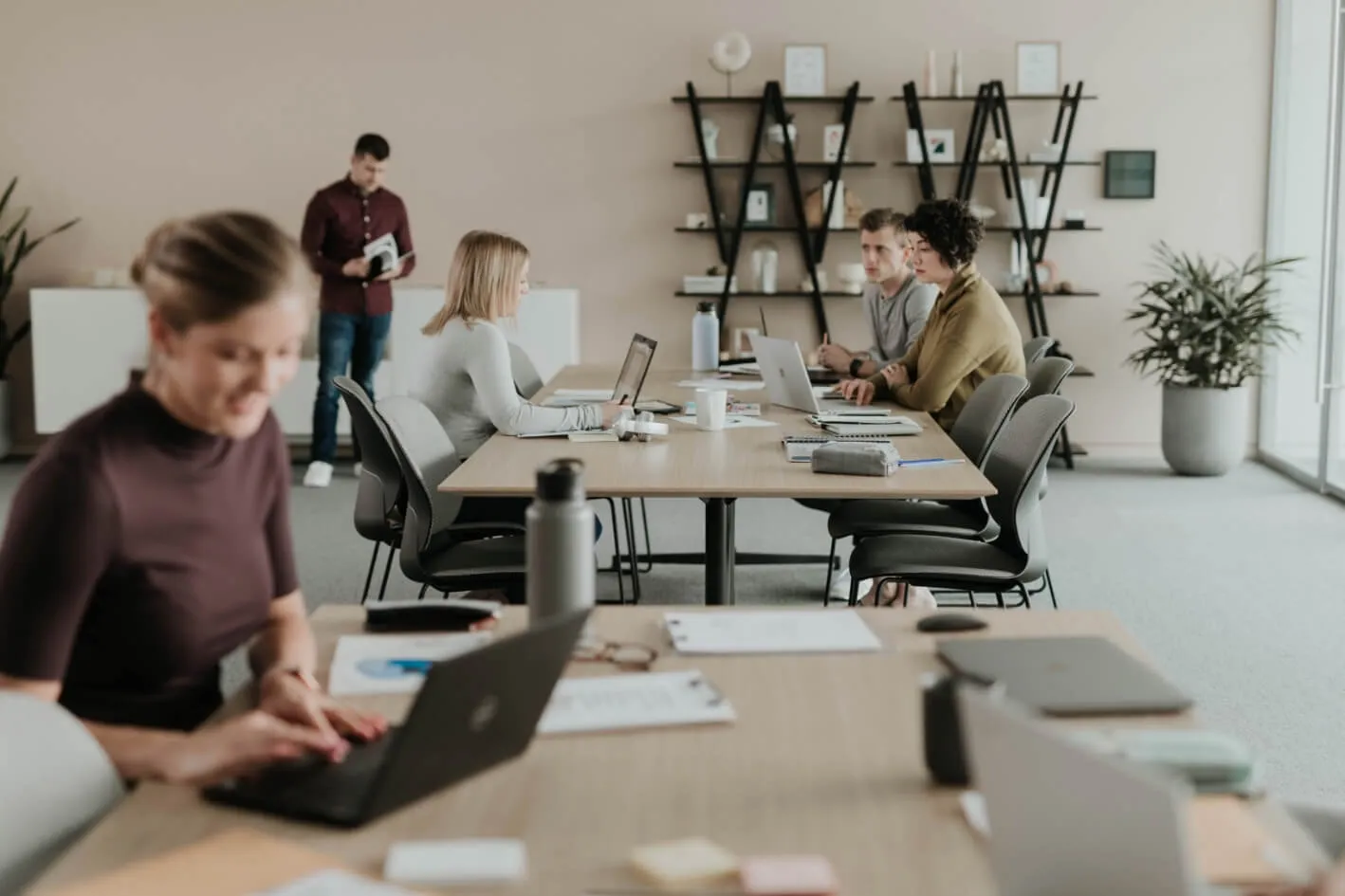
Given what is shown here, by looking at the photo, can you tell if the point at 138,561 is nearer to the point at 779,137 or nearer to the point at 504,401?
the point at 504,401

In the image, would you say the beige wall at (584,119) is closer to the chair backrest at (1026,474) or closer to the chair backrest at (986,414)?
the chair backrest at (986,414)

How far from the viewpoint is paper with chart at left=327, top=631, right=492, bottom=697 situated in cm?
174

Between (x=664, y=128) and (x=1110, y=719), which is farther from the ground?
(x=664, y=128)

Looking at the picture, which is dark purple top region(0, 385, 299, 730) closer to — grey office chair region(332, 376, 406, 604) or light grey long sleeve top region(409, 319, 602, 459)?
grey office chair region(332, 376, 406, 604)

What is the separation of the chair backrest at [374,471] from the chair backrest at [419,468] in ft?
0.14

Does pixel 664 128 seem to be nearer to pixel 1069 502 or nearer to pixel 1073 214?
pixel 1073 214

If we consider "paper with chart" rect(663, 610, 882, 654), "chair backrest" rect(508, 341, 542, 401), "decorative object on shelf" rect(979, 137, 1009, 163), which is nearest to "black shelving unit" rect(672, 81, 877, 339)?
"decorative object on shelf" rect(979, 137, 1009, 163)

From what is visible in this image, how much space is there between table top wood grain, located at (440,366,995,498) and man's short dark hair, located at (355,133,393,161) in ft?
11.1

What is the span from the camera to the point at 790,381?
14.2ft

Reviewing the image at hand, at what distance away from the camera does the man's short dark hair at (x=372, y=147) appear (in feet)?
22.5

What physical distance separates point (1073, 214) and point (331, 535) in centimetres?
412

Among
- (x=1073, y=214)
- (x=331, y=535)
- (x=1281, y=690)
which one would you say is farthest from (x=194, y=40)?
(x=1281, y=690)

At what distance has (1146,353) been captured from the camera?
7289 millimetres

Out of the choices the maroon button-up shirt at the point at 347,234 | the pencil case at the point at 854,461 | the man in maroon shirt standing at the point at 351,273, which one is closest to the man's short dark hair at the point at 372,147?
the man in maroon shirt standing at the point at 351,273
